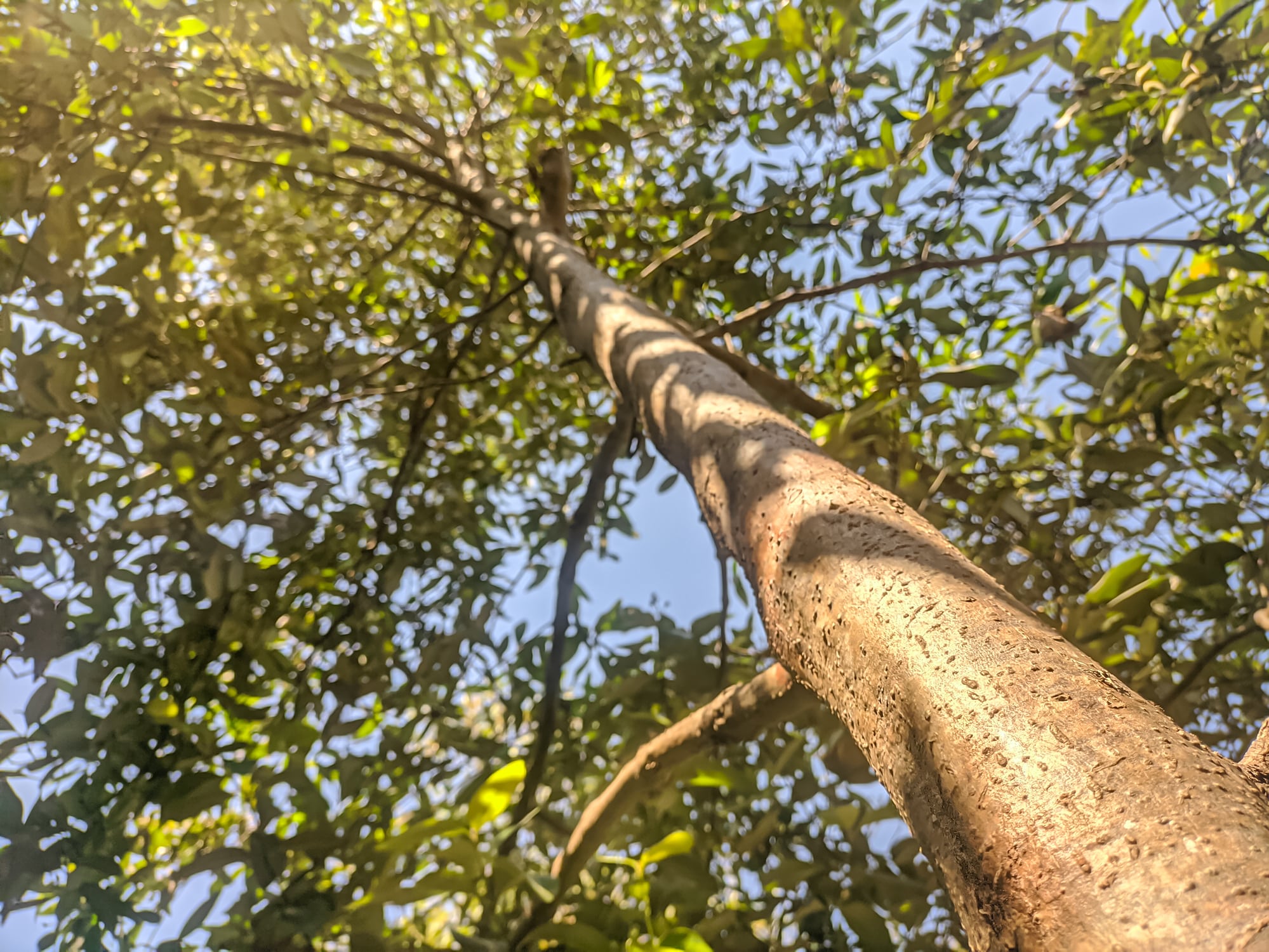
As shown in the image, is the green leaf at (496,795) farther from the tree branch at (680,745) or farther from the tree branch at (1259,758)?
the tree branch at (1259,758)

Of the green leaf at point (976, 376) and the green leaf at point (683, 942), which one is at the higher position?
the green leaf at point (976, 376)

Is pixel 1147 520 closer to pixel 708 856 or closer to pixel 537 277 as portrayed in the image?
pixel 708 856

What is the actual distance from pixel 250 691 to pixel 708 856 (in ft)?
2.94

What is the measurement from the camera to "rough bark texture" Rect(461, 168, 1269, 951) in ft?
0.78

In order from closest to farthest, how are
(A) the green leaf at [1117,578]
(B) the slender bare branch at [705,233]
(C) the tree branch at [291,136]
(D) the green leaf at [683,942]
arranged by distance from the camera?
(D) the green leaf at [683,942], (A) the green leaf at [1117,578], (C) the tree branch at [291,136], (B) the slender bare branch at [705,233]

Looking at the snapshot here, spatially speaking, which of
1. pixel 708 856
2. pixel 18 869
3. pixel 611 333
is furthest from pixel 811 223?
pixel 18 869

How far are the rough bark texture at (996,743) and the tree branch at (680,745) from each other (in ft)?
0.90

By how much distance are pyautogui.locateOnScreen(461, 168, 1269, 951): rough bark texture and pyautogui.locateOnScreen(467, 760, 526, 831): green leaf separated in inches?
13.7

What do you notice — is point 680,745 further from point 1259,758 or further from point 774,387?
point 774,387

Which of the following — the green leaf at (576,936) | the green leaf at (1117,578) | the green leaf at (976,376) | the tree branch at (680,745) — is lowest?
the green leaf at (576,936)

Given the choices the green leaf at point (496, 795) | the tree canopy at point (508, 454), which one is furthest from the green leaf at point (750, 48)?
the green leaf at point (496, 795)

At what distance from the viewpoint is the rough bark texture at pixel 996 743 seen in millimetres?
237

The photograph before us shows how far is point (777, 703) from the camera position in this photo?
2.51 feet

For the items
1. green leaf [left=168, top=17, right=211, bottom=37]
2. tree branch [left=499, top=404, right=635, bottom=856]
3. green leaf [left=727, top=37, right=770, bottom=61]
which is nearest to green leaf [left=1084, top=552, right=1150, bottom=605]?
tree branch [left=499, top=404, right=635, bottom=856]
